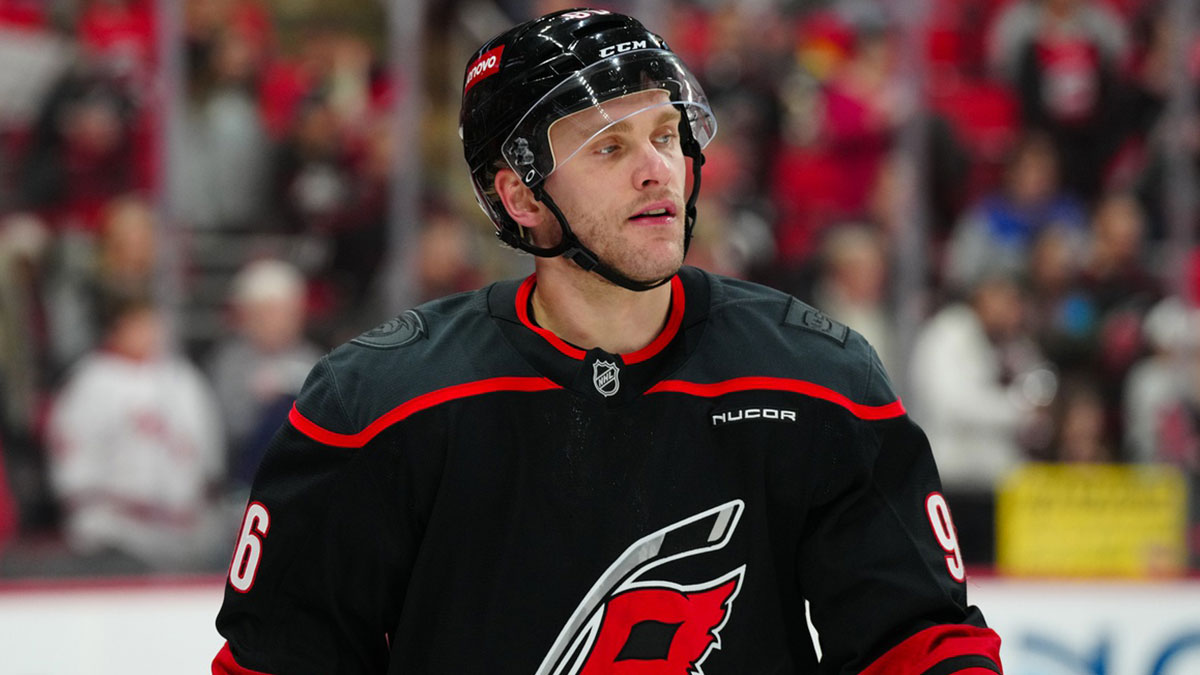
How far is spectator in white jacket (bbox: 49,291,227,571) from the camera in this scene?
172 inches

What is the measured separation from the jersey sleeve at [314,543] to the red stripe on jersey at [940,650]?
0.56m

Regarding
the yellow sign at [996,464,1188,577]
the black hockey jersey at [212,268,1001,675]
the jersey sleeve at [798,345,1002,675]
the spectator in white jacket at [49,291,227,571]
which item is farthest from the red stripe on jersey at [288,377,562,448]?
the yellow sign at [996,464,1188,577]

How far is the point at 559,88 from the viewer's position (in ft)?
6.10

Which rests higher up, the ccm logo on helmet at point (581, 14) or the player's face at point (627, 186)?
the ccm logo on helmet at point (581, 14)

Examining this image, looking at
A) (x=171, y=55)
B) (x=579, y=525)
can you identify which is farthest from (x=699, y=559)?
(x=171, y=55)

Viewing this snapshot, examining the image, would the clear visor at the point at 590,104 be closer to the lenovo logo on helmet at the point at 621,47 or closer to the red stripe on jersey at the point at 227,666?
the lenovo logo on helmet at the point at 621,47

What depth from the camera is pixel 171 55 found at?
4.77 metres

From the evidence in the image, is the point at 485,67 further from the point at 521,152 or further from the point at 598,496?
the point at 598,496

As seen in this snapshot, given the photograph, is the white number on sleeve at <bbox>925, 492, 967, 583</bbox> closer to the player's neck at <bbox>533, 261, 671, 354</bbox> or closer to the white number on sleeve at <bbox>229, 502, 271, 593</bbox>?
the player's neck at <bbox>533, 261, 671, 354</bbox>

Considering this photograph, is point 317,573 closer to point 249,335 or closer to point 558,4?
point 249,335

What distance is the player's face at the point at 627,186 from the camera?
6.01 ft

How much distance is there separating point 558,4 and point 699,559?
136 inches

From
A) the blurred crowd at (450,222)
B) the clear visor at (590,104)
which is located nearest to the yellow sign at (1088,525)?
the blurred crowd at (450,222)

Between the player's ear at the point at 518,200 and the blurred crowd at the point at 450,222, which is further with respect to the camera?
the blurred crowd at the point at 450,222
